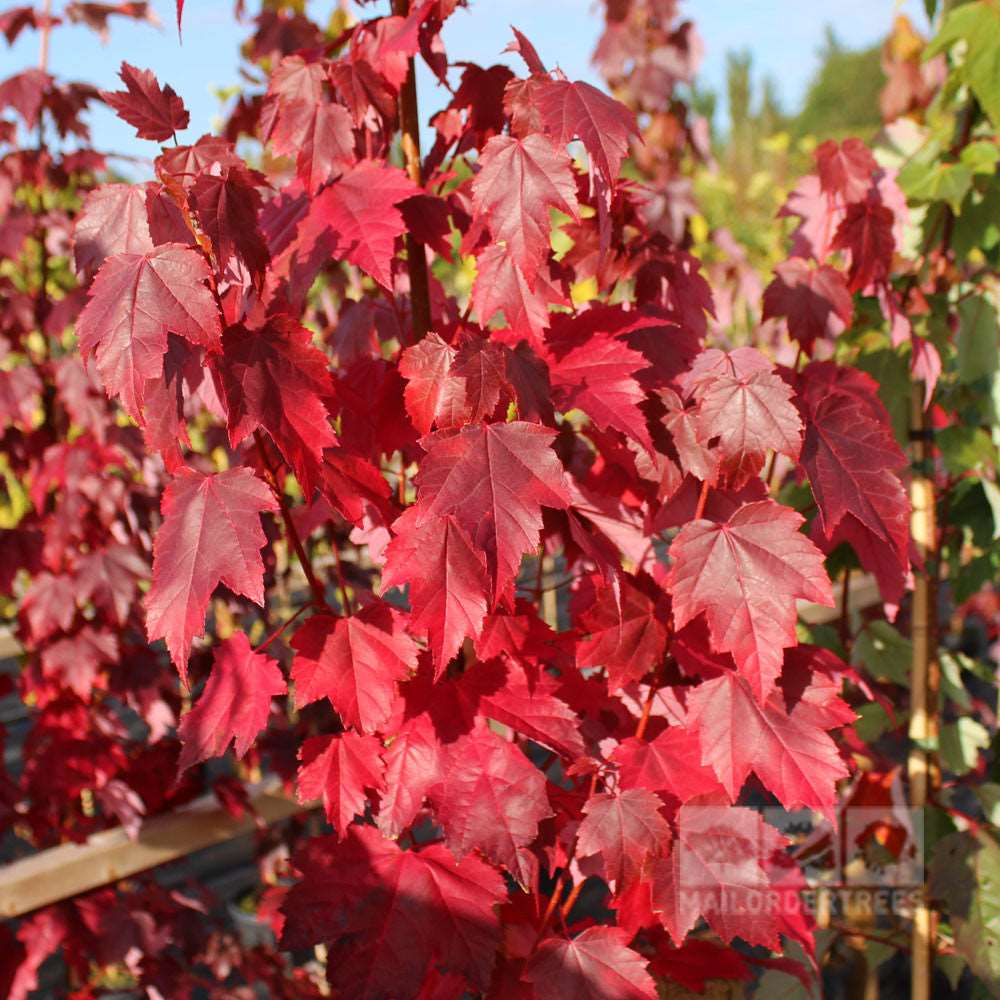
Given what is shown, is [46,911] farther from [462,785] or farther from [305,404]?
[305,404]

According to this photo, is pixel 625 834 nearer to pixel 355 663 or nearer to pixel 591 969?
pixel 591 969

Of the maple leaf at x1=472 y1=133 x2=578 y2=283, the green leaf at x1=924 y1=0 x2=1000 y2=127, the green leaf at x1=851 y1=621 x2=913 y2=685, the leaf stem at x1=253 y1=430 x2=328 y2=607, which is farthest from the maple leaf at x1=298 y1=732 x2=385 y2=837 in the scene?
the green leaf at x1=924 y1=0 x2=1000 y2=127

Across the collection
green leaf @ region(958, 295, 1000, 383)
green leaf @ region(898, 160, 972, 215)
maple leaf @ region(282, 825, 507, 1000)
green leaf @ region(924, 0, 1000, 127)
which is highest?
Answer: green leaf @ region(924, 0, 1000, 127)

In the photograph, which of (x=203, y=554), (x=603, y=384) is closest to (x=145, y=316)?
(x=203, y=554)

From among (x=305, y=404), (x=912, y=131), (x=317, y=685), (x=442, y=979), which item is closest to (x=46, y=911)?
(x=442, y=979)

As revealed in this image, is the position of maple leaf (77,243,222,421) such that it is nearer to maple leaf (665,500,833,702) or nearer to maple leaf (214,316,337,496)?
maple leaf (214,316,337,496)

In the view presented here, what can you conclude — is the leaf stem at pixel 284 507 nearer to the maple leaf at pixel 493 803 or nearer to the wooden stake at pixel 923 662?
the maple leaf at pixel 493 803

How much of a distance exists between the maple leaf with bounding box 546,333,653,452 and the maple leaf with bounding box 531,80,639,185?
18 centimetres

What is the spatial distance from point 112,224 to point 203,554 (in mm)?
353

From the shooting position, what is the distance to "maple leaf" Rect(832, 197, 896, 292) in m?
1.47

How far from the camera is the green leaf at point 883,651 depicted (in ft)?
6.31

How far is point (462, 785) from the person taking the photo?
106cm

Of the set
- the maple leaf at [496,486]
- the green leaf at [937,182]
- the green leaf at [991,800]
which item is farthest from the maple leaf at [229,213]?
the green leaf at [991,800]

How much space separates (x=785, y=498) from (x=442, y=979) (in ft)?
3.82
